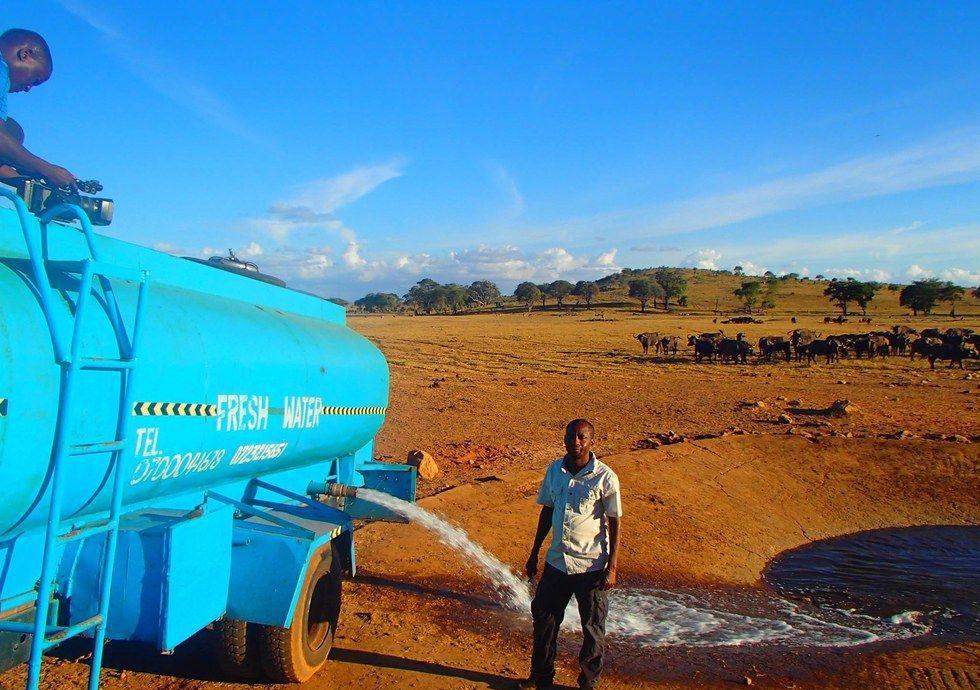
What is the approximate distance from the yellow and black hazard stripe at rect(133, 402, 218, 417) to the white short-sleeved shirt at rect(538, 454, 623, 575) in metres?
2.43

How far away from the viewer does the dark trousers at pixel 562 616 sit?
5.04 meters

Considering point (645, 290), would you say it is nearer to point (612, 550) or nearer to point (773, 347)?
point (773, 347)

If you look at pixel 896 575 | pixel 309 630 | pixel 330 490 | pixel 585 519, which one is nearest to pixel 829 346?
pixel 896 575

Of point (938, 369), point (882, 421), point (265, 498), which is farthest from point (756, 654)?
point (938, 369)

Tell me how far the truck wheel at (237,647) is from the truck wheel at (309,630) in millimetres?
94

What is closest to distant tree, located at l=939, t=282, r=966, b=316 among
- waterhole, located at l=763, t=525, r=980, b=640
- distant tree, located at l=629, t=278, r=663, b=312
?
distant tree, located at l=629, t=278, r=663, b=312

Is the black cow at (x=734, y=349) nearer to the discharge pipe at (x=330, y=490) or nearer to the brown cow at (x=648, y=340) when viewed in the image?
the brown cow at (x=648, y=340)

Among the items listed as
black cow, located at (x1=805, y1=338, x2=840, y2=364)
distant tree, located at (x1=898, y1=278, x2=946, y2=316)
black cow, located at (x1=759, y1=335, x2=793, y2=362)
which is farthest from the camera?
distant tree, located at (x1=898, y1=278, x2=946, y2=316)

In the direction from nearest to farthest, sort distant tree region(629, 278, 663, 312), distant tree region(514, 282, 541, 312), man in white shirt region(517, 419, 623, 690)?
man in white shirt region(517, 419, 623, 690) → distant tree region(629, 278, 663, 312) → distant tree region(514, 282, 541, 312)

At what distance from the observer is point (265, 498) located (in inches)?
228

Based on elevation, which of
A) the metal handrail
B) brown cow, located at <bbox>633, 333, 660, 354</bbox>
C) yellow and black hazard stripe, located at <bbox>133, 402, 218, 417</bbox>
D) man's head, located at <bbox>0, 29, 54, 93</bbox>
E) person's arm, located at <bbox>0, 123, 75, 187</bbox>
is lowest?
brown cow, located at <bbox>633, 333, 660, 354</bbox>

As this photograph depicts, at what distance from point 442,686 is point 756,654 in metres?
2.94

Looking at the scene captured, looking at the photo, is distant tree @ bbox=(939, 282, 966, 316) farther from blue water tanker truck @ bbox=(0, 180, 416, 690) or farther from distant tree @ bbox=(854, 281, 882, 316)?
blue water tanker truck @ bbox=(0, 180, 416, 690)

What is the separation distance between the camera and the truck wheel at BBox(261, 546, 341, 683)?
4.90 metres
